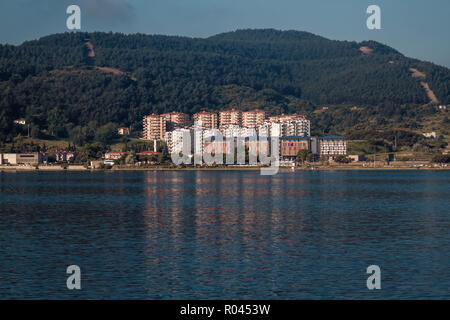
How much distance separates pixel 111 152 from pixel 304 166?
2337 inches

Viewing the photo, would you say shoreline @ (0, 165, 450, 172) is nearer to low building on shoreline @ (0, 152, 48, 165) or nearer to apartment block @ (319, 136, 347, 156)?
low building on shoreline @ (0, 152, 48, 165)

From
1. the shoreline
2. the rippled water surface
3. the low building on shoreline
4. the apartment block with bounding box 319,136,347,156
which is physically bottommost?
the rippled water surface

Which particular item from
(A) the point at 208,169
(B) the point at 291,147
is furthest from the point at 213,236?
(B) the point at 291,147

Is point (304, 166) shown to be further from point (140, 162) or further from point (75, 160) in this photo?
point (75, 160)

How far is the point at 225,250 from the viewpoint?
32.9 metres

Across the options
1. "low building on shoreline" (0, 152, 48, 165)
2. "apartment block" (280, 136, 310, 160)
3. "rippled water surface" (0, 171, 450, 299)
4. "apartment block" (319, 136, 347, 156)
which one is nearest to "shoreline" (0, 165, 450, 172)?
"low building on shoreline" (0, 152, 48, 165)

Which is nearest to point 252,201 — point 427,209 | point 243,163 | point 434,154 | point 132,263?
point 427,209

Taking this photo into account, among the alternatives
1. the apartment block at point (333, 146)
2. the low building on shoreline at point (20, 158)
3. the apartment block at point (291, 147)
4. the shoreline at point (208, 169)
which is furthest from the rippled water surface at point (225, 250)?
→ the apartment block at point (291, 147)

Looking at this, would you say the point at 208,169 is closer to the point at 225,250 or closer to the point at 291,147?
the point at 291,147

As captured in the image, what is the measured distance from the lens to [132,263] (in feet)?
96.0

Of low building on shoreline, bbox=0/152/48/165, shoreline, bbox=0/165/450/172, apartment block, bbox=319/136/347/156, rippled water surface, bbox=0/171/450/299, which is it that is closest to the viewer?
rippled water surface, bbox=0/171/450/299

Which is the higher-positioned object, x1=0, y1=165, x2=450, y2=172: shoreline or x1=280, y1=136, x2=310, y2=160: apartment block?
x1=280, y1=136, x2=310, y2=160: apartment block

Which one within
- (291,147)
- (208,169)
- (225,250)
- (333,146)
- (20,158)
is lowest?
(225,250)

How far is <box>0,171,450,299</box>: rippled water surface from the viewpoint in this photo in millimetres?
24328
